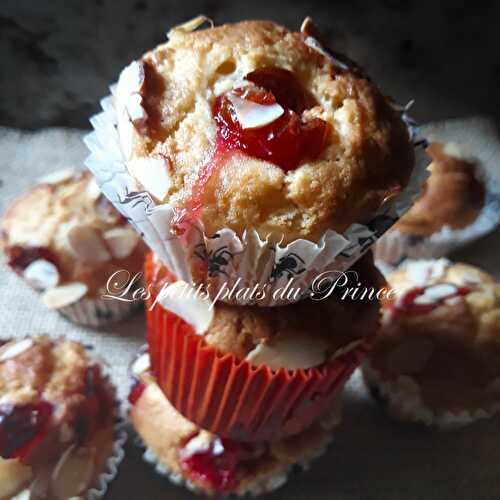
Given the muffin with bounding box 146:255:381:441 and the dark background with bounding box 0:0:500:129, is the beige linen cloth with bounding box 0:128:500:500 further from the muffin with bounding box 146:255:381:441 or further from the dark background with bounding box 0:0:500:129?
the dark background with bounding box 0:0:500:129

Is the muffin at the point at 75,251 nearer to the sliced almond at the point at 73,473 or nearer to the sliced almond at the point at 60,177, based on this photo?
the sliced almond at the point at 60,177

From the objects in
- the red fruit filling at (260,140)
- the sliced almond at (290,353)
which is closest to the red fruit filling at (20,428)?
the sliced almond at (290,353)

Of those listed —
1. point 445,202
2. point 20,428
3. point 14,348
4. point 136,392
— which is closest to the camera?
point 20,428

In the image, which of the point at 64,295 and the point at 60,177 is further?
the point at 60,177

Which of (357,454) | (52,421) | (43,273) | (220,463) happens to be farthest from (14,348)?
(357,454)

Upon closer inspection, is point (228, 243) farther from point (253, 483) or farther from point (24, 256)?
point (24, 256)

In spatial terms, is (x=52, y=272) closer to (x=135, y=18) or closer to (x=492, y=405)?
(x=135, y=18)
